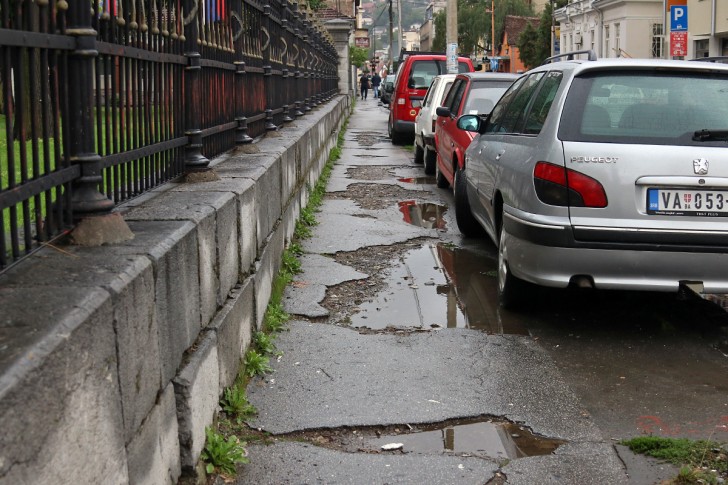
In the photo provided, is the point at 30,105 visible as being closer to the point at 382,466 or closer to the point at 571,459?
the point at 382,466

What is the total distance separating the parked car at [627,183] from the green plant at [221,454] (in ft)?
7.92

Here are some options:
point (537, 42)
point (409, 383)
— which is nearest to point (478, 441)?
point (409, 383)

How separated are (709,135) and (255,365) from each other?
2878mm

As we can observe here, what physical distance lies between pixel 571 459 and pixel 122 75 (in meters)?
2.59

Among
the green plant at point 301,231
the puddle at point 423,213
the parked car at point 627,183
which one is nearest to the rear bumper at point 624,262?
the parked car at point 627,183

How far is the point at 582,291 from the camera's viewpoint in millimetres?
6766

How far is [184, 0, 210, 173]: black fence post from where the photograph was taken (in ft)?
17.9

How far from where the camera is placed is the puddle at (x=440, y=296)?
6.00 m

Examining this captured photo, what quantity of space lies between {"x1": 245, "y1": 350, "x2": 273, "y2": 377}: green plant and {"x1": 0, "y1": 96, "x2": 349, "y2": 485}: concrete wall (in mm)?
64

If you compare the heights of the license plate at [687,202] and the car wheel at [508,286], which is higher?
the license plate at [687,202]

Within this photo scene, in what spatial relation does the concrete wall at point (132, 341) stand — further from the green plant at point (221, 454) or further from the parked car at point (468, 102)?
the parked car at point (468, 102)

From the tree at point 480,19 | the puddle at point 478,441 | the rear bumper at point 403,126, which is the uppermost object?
the tree at point 480,19

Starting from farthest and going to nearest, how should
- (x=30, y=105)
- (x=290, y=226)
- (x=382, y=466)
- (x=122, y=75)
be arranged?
(x=290, y=226)
(x=122, y=75)
(x=382, y=466)
(x=30, y=105)

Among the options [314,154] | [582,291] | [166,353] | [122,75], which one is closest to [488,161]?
[582,291]
